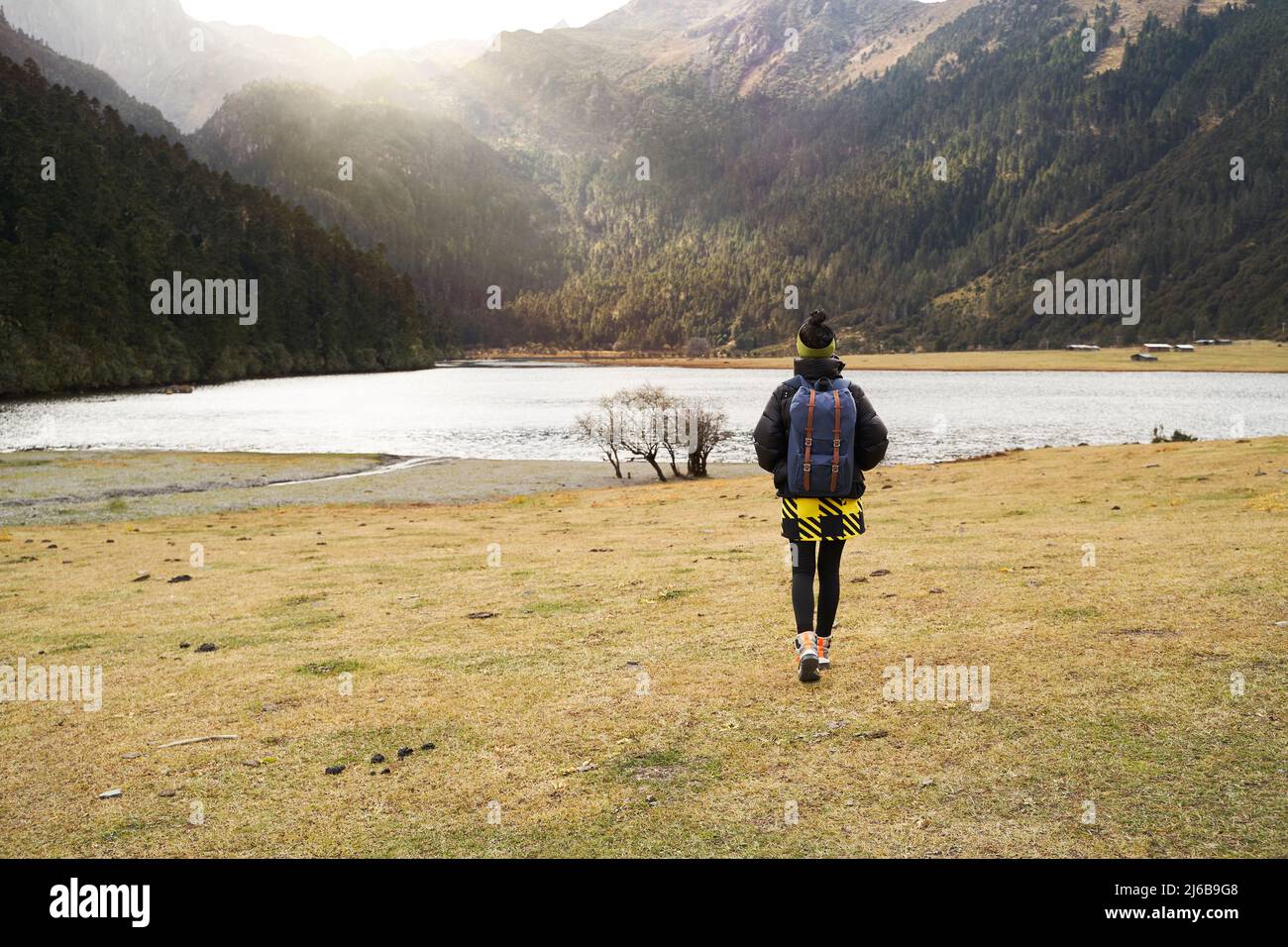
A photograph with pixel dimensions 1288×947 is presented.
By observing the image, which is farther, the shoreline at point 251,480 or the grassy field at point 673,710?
the shoreline at point 251,480

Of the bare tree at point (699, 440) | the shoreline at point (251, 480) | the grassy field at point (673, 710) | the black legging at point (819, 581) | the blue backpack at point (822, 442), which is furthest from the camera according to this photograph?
the bare tree at point (699, 440)

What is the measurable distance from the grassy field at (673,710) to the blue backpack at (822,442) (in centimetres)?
237

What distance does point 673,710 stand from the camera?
999 centimetres

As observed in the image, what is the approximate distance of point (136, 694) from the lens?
38.7 ft

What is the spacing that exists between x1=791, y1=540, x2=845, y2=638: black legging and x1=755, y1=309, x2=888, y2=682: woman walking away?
16 mm

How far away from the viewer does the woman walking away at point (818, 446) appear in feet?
32.2

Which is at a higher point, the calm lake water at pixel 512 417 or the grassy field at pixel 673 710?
the calm lake water at pixel 512 417

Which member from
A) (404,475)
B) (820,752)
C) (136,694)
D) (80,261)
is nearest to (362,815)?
(820,752)

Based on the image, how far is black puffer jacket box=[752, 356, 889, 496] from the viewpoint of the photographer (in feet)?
→ 32.5
